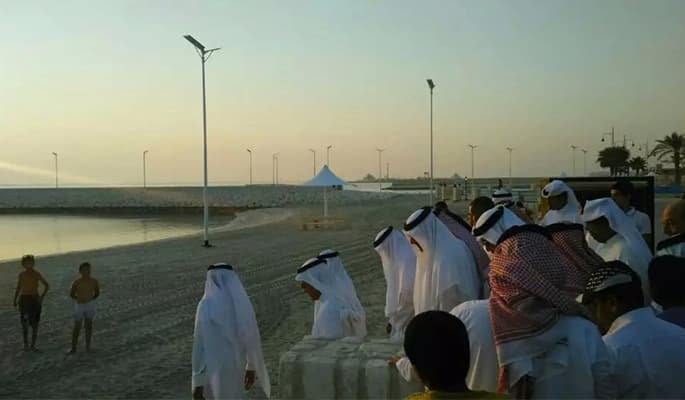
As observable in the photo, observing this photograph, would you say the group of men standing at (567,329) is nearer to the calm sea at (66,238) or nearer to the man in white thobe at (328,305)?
the man in white thobe at (328,305)

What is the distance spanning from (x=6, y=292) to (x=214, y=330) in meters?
11.7

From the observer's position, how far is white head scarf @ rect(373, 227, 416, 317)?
584 cm

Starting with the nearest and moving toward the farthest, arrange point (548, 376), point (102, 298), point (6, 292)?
point (548, 376) → point (102, 298) → point (6, 292)

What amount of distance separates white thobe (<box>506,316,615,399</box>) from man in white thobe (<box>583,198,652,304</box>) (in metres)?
1.70

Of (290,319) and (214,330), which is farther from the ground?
(214,330)

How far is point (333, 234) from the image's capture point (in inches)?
1056

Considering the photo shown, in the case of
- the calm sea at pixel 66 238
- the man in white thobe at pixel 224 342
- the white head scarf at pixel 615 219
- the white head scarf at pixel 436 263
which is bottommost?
the calm sea at pixel 66 238

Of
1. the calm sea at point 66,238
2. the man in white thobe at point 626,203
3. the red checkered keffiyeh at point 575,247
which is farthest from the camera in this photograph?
the calm sea at point 66,238

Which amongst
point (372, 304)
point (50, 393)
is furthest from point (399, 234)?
Result: point (372, 304)

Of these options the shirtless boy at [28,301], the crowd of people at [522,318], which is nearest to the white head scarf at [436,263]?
the crowd of people at [522,318]

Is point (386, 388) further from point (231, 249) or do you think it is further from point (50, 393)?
point (231, 249)

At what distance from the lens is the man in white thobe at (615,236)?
4.43 meters

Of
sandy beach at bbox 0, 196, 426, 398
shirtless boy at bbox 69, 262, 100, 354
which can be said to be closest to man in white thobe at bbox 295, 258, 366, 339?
sandy beach at bbox 0, 196, 426, 398

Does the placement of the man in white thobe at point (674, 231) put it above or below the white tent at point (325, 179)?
below
